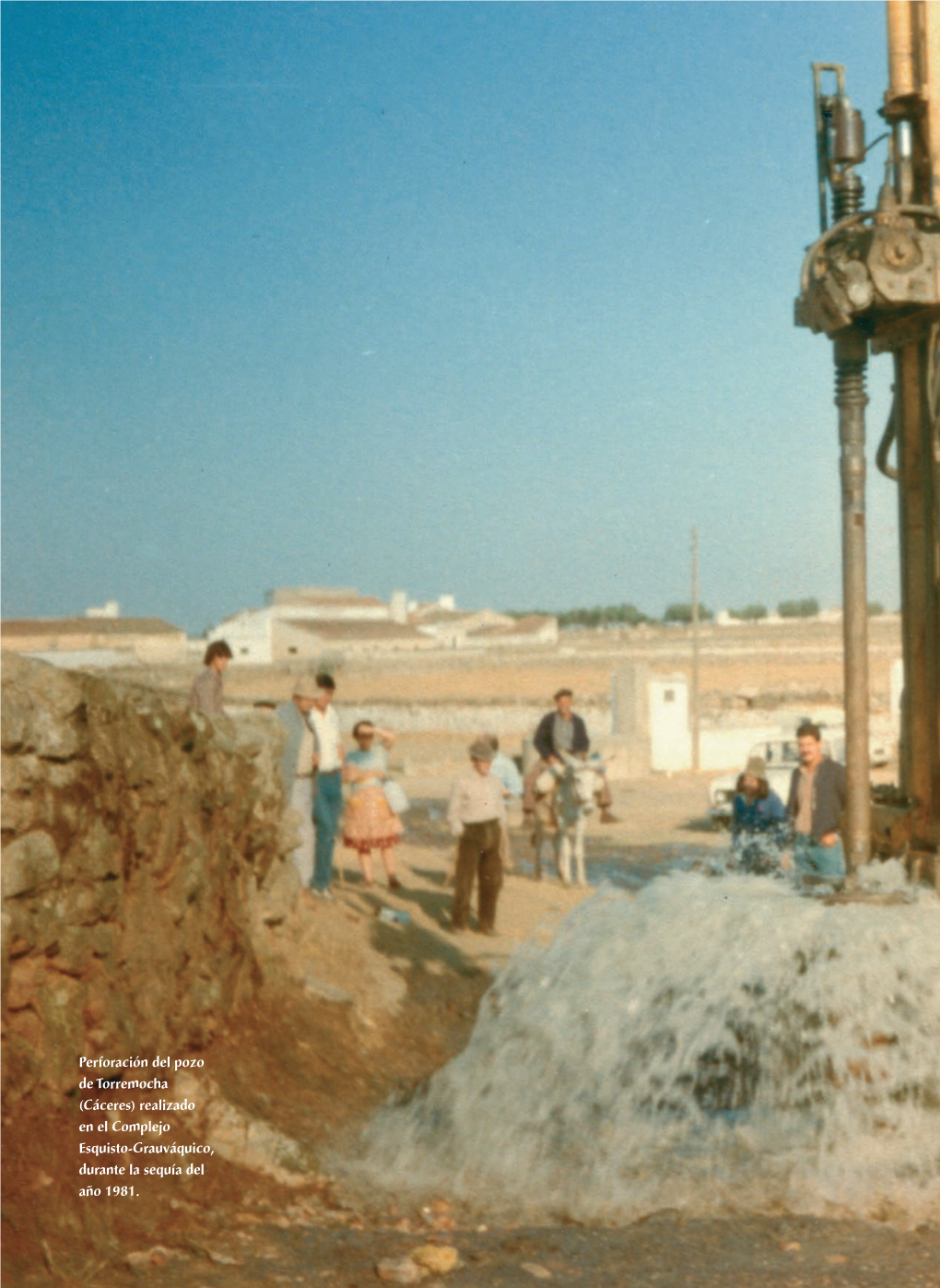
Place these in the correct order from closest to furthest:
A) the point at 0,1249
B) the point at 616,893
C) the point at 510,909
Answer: the point at 0,1249 < the point at 616,893 < the point at 510,909

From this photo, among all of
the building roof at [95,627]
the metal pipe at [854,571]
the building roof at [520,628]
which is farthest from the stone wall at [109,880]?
the building roof at [520,628]

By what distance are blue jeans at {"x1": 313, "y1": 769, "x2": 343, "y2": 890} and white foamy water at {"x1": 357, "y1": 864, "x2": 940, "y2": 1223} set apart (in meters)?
4.84

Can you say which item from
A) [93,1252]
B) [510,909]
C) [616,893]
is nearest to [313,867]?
[510,909]

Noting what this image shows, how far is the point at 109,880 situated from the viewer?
20.0 ft

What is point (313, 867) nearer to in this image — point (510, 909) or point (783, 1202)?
point (510, 909)

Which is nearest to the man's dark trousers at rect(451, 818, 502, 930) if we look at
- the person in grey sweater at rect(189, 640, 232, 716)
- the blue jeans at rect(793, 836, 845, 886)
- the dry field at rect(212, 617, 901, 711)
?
the person in grey sweater at rect(189, 640, 232, 716)

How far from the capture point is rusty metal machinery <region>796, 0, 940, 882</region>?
6199mm

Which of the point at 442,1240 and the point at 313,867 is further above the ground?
the point at 313,867

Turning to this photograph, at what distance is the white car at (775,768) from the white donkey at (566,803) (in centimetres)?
623

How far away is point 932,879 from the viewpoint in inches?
250

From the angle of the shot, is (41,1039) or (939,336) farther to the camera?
(939,336)

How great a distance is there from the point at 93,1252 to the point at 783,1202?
7.86 feet

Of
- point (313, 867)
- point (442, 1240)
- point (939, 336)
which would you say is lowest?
point (442, 1240)

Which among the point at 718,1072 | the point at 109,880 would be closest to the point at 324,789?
the point at 109,880
